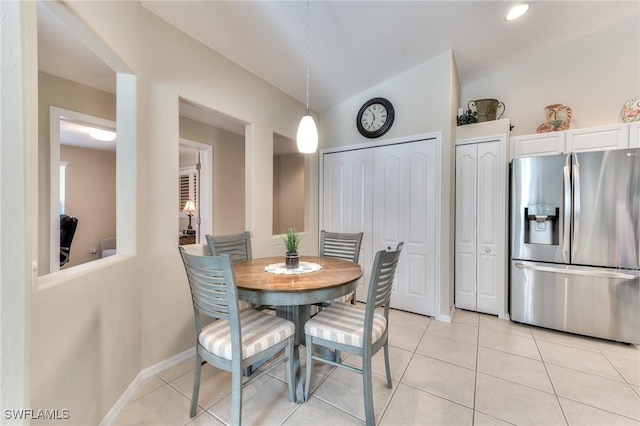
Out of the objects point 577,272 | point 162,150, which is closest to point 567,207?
point 577,272

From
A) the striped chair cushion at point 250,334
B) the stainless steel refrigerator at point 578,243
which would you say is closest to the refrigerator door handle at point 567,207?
the stainless steel refrigerator at point 578,243

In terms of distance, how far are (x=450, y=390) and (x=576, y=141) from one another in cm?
295

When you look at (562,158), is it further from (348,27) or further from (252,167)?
(252,167)

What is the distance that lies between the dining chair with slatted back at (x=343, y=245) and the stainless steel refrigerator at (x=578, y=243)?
72.3 inches

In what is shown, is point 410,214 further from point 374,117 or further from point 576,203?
point 576,203

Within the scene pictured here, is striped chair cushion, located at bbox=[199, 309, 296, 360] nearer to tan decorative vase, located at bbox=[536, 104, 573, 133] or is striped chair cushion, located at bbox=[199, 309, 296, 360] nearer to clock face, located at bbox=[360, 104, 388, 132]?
clock face, located at bbox=[360, 104, 388, 132]

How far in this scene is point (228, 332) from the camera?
4.91 ft

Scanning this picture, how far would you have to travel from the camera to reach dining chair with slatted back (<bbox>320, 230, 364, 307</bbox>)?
258cm

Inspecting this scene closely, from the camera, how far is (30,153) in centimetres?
86

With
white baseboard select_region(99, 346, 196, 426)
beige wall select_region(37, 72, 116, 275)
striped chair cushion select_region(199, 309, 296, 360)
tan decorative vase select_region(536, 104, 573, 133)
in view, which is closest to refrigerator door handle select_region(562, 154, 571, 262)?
tan decorative vase select_region(536, 104, 573, 133)

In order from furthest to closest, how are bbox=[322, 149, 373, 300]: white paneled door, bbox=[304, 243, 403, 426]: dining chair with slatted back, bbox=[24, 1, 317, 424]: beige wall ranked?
bbox=[322, 149, 373, 300]: white paneled door < bbox=[304, 243, 403, 426]: dining chair with slatted back < bbox=[24, 1, 317, 424]: beige wall

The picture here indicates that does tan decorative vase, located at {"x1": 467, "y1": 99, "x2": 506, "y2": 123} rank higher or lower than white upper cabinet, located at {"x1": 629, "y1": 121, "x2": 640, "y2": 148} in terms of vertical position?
higher

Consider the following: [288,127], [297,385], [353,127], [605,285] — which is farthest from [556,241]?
[288,127]

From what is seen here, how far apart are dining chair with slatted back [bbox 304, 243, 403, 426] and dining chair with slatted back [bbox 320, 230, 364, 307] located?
2.68 ft
